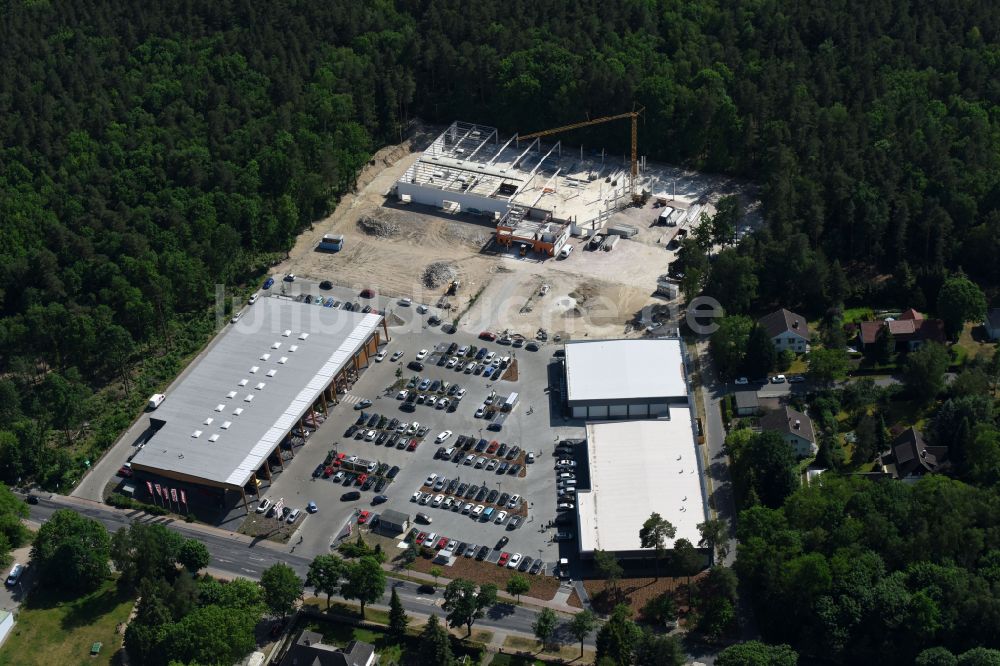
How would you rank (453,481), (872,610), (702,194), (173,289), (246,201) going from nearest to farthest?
(872,610)
(453,481)
(173,289)
(246,201)
(702,194)

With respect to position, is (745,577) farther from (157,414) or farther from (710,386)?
(157,414)

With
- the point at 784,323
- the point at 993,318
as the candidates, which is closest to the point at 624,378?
the point at 784,323

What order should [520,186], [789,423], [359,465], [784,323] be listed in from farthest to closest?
[520,186] < [784,323] < [359,465] < [789,423]

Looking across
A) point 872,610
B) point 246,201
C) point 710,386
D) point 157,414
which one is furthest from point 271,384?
point 872,610

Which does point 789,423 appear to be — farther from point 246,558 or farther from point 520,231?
point 246,558

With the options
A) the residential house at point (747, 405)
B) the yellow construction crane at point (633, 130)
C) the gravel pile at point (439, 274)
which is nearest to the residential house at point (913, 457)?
the residential house at point (747, 405)
